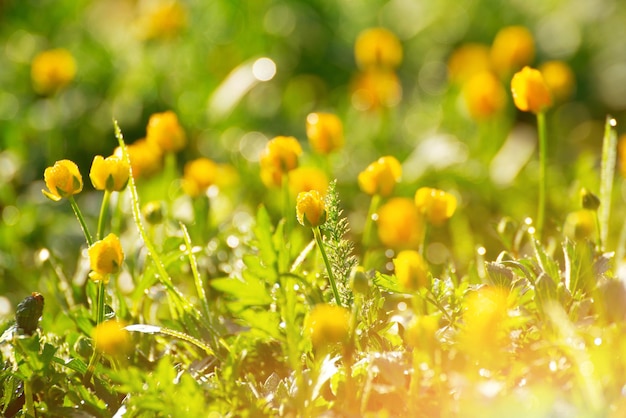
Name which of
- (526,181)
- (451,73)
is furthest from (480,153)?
(451,73)

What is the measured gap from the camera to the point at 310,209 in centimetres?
132

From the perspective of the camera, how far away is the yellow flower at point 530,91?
1.57m

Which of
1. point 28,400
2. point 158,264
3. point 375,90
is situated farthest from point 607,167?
point 375,90

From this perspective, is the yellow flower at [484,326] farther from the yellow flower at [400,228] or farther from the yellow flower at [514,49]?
the yellow flower at [514,49]

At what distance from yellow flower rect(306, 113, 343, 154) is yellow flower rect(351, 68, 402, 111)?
852mm

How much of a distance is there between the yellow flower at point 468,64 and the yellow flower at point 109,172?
6.88 ft

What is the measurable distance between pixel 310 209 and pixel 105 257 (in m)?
0.33

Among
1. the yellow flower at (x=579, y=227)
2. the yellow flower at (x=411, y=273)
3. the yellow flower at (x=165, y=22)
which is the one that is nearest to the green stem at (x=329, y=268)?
the yellow flower at (x=411, y=273)

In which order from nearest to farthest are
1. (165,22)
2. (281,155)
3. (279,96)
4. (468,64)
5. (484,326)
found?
(484,326) < (281,155) < (165,22) < (468,64) < (279,96)

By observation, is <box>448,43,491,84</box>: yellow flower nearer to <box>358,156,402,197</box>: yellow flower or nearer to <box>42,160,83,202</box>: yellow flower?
<box>358,156,402,197</box>: yellow flower

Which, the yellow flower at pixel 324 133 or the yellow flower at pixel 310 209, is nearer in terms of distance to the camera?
the yellow flower at pixel 310 209

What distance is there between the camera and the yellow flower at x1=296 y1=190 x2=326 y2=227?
1.32 metres

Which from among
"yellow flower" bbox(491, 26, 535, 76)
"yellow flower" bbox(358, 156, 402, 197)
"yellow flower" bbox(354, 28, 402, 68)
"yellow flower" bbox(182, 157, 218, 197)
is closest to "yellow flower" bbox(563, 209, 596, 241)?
"yellow flower" bbox(358, 156, 402, 197)

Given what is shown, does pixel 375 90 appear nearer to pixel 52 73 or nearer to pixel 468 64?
pixel 468 64
